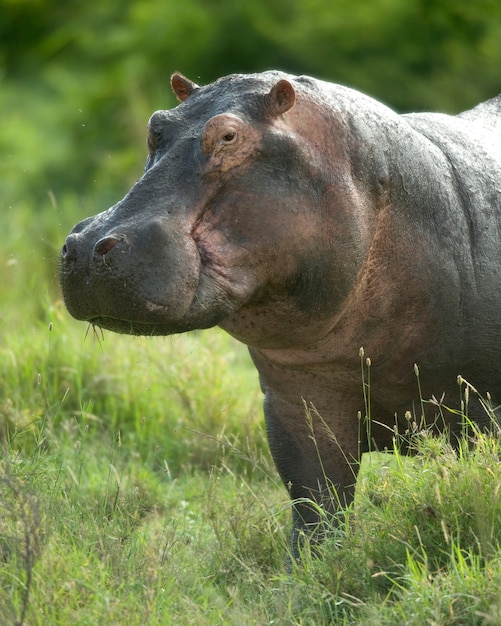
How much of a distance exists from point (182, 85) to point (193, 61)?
1160 cm

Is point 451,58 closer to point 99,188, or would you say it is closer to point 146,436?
point 99,188

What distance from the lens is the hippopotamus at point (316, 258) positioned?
3584mm

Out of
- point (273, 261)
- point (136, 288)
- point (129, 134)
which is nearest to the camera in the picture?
point (136, 288)

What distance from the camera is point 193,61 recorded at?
15.5m

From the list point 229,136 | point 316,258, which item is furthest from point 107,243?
point 316,258

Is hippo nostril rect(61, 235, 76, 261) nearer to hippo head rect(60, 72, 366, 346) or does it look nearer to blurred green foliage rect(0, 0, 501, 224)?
hippo head rect(60, 72, 366, 346)

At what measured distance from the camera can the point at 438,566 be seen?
348 cm

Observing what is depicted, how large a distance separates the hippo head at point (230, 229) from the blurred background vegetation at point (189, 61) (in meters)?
9.33

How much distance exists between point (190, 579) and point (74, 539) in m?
0.36

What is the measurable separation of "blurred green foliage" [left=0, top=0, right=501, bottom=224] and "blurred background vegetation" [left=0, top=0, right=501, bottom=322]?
15 mm

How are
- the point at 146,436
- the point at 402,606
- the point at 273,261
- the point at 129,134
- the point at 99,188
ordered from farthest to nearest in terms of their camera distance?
the point at 129,134 → the point at 99,188 → the point at 146,436 → the point at 273,261 → the point at 402,606

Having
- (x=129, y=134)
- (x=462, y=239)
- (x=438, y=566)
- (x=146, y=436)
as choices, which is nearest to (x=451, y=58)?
(x=129, y=134)

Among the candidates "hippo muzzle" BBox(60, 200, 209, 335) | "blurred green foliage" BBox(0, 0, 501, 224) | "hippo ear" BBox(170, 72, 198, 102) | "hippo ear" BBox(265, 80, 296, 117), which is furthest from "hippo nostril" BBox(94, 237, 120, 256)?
"blurred green foliage" BBox(0, 0, 501, 224)

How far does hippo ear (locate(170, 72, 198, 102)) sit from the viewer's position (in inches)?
161
